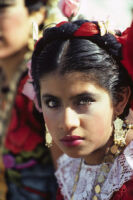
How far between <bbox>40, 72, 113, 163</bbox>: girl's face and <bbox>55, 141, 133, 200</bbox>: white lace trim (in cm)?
16

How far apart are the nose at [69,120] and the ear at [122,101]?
0.27 m

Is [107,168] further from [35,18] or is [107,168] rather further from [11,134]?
[35,18]

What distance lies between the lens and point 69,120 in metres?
1.84

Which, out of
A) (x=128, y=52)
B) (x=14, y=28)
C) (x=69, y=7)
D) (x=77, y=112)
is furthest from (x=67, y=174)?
(x=14, y=28)

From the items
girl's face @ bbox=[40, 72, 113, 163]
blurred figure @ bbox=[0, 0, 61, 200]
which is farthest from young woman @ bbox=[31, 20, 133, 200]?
blurred figure @ bbox=[0, 0, 61, 200]

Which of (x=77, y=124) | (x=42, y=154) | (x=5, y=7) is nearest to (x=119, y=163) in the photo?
(x=77, y=124)

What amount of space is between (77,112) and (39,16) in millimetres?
1947

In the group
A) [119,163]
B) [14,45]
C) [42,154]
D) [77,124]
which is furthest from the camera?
[14,45]

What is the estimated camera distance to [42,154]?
3.16m

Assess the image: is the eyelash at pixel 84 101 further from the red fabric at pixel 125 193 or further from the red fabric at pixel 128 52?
the red fabric at pixel 125 193

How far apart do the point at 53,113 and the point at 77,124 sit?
17 cm

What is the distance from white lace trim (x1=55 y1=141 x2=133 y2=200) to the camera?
193 cm

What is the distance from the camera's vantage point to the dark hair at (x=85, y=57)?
1.90m

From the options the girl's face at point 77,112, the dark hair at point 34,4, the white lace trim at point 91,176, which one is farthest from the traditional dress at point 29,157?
the girl's face at point 77,112
